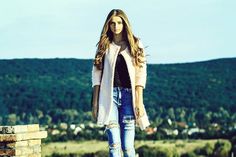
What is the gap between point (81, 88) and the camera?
3418 inches

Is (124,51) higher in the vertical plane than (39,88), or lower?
lower

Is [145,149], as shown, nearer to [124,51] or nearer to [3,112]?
[3,112]

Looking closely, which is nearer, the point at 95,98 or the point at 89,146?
the point at 95,98

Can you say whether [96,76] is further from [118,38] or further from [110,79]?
[118,38]

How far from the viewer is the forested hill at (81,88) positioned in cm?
7819

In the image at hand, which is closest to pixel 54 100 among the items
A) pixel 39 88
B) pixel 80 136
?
pixel 39 88

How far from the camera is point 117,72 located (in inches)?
303

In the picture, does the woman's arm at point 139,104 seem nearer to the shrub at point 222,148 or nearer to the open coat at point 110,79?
the open coat at point 110,79

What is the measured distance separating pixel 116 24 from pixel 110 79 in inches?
20.7

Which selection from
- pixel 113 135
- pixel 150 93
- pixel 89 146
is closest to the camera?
pixel 113 135

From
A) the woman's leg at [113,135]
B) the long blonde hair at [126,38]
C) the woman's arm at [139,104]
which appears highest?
Answer: the long blonde hair at [126,38]

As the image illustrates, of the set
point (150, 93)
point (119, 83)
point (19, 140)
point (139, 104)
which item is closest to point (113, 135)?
point (139, 104)

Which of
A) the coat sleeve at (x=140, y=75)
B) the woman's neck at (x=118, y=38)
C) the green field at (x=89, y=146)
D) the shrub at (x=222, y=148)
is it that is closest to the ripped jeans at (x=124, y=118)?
the coat sleeve at (x=140, y=75)

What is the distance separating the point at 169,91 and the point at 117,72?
71.2 m
